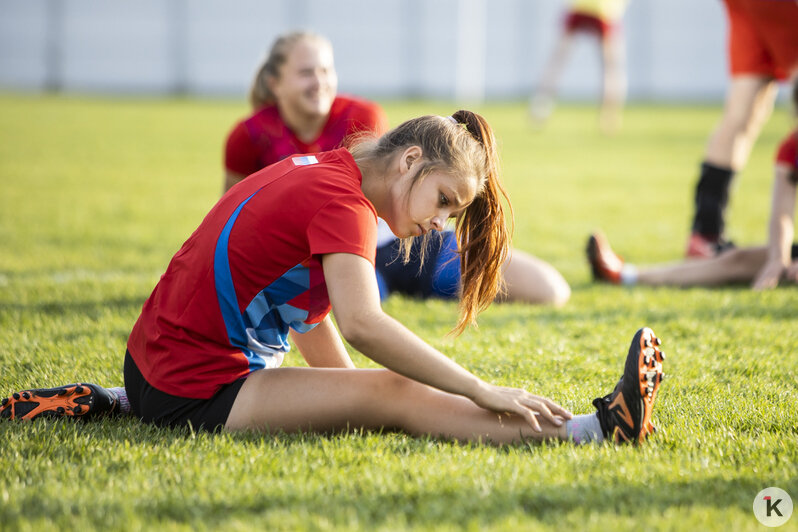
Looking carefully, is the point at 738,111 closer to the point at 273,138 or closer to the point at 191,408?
the point at 273,138

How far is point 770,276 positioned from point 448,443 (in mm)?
2622

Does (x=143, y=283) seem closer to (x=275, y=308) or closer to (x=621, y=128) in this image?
(x=275, y=308)

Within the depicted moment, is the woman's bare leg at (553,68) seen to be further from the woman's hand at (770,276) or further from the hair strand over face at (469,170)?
the hair strand over face at (469,170)

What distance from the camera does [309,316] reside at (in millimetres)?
2240

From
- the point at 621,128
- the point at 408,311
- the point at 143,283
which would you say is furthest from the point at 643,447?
the point at 621,128

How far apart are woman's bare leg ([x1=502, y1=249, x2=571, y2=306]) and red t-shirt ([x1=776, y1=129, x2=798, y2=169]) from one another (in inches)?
49.8

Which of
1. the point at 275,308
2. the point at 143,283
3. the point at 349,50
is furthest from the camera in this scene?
the point at 349,50

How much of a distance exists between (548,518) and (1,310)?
2800mm

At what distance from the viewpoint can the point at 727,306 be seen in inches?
146

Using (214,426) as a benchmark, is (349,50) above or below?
above

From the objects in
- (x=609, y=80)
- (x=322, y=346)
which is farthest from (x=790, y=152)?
(x=609, y=80)

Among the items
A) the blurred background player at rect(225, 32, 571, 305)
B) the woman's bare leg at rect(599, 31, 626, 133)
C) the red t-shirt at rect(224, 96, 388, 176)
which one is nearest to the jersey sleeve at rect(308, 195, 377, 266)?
the blurred background player at rect(225, 32, 571, 305)

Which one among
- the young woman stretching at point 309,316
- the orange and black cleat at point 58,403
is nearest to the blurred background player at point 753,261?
the young woman stretching at point 309,316

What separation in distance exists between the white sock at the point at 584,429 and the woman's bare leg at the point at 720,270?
2.29 m
